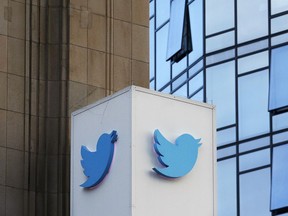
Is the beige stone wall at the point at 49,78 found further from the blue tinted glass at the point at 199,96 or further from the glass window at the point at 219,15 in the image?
the blue tinted glass at the point at 199,96

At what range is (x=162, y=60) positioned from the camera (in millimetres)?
58031

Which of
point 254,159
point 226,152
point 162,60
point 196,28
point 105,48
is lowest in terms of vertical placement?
point 105,48

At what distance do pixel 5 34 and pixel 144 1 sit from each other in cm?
356

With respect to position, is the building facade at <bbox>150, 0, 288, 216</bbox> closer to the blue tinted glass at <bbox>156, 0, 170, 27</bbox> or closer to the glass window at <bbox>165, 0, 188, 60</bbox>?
the glass window at <bbox>165, 0, 188, 60</bbox>

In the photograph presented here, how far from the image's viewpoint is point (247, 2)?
171ft

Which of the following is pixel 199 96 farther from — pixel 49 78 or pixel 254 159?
pixel 49 78

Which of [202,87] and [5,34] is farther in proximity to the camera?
[202,87]

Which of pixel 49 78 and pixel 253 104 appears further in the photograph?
pixel 253 104

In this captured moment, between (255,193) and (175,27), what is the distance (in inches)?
398

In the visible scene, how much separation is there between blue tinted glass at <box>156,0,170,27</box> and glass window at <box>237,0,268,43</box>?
20.7ft

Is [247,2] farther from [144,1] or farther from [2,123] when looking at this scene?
[2,123]

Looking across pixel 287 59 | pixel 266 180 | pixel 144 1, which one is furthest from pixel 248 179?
pixel 144 1

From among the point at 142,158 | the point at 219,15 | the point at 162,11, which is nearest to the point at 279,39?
the point at 219,15

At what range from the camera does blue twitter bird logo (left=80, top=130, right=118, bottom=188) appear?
24250 millimetres
